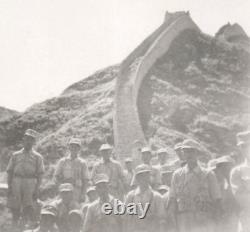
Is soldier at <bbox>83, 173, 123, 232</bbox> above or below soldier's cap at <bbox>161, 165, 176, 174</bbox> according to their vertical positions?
below

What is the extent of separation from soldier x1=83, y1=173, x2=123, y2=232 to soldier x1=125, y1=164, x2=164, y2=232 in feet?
0.68

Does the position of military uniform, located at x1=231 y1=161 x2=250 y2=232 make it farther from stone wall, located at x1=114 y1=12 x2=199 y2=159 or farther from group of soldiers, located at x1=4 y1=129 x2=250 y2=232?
stone wall, located at x1=114 y1=12 x2=199 y2=159

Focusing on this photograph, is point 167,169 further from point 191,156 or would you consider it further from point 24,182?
point 24,182

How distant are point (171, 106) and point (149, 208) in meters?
17.8

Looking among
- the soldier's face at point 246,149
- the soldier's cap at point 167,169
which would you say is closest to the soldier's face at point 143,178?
the soldier's face at point 246,149

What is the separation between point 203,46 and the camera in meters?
31.7

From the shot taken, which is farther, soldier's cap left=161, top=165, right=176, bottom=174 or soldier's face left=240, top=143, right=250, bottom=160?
soldier's cap left=161, top=165, right=176, bottom=174

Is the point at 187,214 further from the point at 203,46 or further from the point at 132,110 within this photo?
the point at 203,46

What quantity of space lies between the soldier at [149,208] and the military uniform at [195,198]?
1.02 feet

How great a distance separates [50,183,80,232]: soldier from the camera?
22.6ft

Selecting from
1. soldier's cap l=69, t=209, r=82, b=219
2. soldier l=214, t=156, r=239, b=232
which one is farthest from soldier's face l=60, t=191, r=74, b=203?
soldier l=214, t=156, r=239, b=232

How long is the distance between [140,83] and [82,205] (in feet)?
58.9

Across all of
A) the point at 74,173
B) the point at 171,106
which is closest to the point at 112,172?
the point at 74,173

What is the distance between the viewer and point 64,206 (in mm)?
7039
